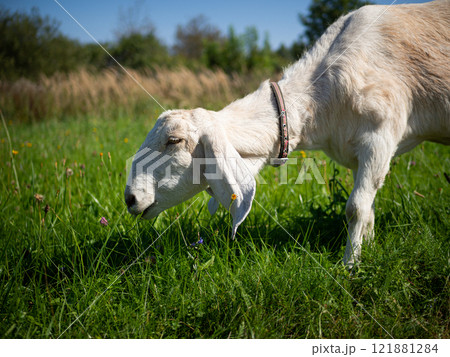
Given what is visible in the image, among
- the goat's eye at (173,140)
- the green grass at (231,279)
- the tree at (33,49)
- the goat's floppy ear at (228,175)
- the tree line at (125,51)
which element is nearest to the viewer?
the green grass at (231,279)

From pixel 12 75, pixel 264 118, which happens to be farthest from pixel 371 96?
pixel 12 75

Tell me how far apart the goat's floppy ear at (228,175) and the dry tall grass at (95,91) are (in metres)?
4.18

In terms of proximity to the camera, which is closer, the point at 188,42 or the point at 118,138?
the point at 118,138

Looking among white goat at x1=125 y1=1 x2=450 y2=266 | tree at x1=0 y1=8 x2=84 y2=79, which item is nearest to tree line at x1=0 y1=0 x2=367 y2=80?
tree at x1=0 y1=8 x2=84 y2=79

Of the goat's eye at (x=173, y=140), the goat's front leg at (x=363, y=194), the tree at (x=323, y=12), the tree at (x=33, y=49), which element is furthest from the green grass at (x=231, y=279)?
the tree at (x=33, y=49)

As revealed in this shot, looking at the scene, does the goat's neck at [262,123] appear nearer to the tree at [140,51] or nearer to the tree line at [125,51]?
the tree line at [125,51]

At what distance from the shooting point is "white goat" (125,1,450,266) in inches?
95.8

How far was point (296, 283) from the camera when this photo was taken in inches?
88.4

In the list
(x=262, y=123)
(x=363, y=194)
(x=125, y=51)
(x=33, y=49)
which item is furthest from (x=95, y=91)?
(x=363, y=194)

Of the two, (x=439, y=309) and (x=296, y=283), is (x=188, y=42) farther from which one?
(x=439, y=309)

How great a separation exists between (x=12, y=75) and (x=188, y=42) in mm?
7452

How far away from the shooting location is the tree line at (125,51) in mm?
6766

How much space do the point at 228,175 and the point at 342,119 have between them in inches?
41.3

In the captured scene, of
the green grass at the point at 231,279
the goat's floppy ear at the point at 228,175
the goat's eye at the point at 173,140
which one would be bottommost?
the green grass at the point at 231,279
